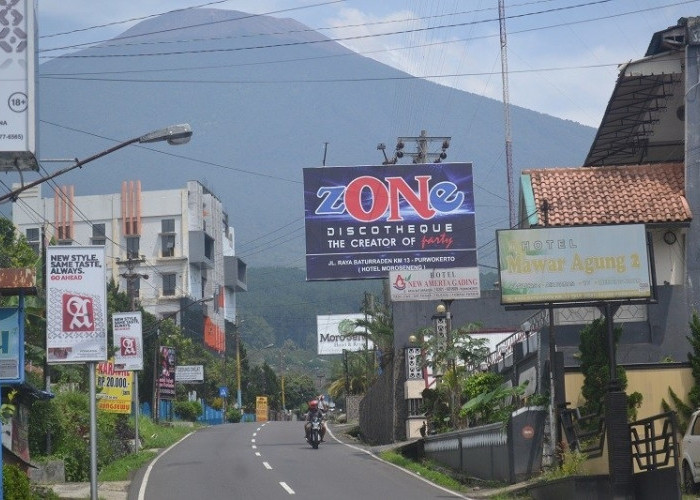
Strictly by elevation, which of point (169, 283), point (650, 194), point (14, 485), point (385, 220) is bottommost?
point (14, 485)

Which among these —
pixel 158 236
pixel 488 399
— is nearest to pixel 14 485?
pixel 488 399

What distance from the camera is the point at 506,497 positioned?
75.4 ft

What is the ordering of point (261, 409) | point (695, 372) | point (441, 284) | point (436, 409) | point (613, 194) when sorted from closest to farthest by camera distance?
point (695, 372), point (613, 194), point (436, 409), point (441, 284), point (261, 409)

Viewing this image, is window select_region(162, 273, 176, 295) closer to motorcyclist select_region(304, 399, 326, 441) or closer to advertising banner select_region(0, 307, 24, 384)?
motorcyclist select_region(304, 399, 326, 441)

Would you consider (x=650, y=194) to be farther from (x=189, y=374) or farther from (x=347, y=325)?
(x=189, y=374)

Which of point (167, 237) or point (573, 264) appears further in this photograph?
point (167, 237)

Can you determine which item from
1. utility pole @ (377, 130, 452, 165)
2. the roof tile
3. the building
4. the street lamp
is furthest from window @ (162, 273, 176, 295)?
the street lamp

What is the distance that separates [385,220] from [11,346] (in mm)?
31294

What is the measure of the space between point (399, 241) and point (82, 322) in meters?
29.2

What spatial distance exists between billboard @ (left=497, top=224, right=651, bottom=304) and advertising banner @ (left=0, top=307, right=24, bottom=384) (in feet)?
41.4

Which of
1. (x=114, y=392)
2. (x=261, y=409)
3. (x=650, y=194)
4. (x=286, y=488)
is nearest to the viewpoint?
(x=286, y=488)

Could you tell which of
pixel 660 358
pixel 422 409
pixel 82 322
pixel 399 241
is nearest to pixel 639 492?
pixel 82 322

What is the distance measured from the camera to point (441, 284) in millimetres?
40656

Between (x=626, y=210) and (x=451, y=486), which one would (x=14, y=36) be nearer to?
(x=451, y=486)
